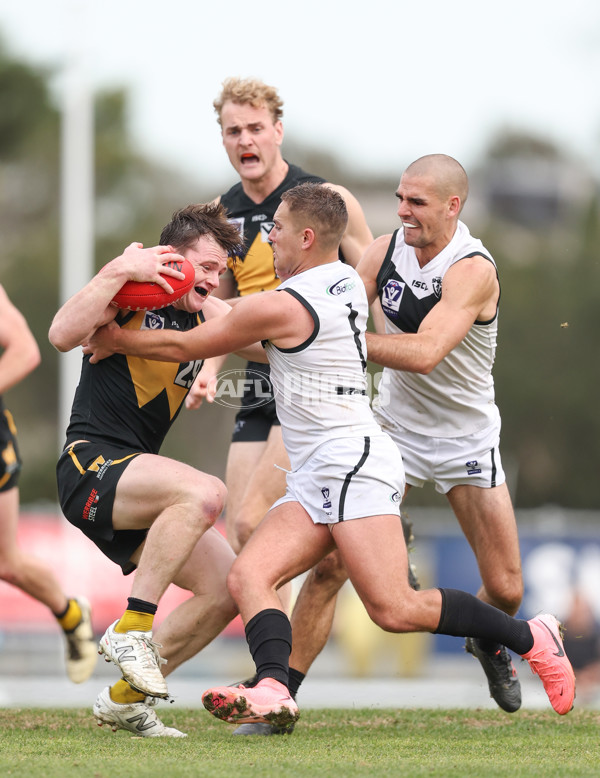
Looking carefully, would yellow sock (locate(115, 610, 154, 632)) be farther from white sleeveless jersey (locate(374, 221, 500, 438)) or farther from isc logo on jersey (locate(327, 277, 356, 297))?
white sleeveless jersey (locate(374, 221, 500, 438))

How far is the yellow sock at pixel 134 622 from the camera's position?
210 inches

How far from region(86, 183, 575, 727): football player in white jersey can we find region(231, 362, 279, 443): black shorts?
1630 millimetres

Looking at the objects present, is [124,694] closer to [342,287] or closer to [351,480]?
[351,480]

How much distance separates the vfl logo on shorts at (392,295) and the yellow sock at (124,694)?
95.4 inches

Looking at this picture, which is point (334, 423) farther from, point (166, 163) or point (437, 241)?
point (166, 163)

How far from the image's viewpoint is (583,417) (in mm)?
37312

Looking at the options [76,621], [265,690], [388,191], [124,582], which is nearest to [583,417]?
[388,191]

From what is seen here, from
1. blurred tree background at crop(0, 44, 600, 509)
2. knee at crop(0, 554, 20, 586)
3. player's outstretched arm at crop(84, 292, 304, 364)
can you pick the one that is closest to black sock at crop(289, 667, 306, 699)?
player's outstretched arm at crop(84, 292, 304, 364)

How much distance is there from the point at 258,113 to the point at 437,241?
169 centimetres

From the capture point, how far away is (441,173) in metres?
6.11

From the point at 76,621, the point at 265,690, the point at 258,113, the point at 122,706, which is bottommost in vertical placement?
the point at 76,621

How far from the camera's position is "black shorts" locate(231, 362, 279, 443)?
729 centimetres

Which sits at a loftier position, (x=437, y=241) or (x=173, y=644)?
(x=437, y=241)

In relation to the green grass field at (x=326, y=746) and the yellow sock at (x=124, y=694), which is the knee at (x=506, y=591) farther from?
the yellow sock at (x=124, y=694)
